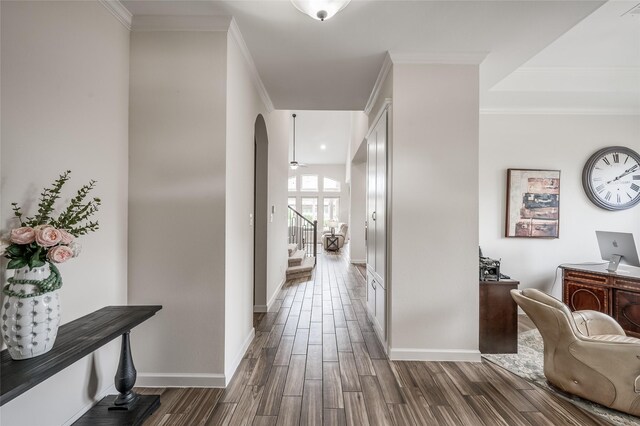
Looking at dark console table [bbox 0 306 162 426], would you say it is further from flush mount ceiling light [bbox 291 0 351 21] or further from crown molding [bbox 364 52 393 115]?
crown molding [bbox 364 52 393 115]

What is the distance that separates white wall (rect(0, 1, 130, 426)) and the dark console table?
105 mm

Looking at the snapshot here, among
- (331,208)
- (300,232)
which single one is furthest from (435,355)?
(331,208)

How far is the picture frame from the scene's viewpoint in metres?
3.76

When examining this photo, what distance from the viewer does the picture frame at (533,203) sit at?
376 centimetres

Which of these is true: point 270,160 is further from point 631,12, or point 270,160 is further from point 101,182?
point 631,12

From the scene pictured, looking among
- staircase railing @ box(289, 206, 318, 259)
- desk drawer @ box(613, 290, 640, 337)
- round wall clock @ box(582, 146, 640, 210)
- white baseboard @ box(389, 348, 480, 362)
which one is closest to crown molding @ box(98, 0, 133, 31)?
white baseboard @ box(389, 348, 480, 362)

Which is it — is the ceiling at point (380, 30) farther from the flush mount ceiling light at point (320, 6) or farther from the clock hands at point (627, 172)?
the clock hands at point (627, 172)

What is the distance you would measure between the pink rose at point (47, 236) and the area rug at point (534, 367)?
3279 millimetres

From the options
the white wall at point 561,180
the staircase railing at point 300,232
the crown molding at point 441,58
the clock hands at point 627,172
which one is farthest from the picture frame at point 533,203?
the staircase railing at point 300,232

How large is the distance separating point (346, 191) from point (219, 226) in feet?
34.8

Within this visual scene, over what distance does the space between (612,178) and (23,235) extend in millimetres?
5930

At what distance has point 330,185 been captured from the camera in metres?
12.7

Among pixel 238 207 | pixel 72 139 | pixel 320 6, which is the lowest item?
pixel 238 207

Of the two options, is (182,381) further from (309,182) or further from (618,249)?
(309,182)
